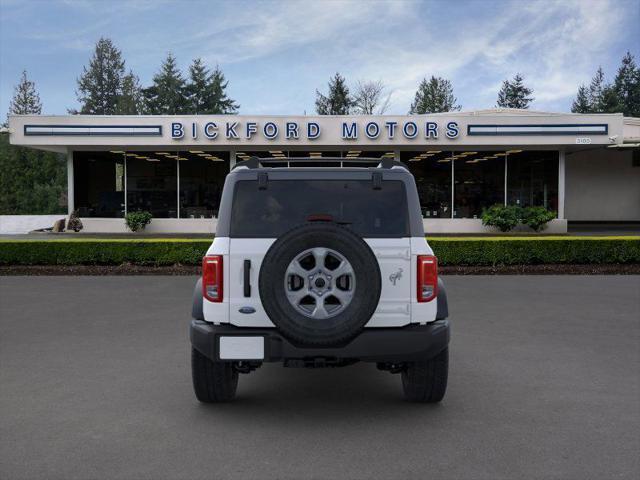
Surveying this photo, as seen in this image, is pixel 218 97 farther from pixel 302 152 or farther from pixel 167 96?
pixel 302 152

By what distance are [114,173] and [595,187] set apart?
25827 mm

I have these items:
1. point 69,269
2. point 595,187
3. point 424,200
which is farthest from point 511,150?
point 69,269

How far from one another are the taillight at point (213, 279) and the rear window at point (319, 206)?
0.96ft

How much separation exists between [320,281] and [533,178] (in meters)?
24.8

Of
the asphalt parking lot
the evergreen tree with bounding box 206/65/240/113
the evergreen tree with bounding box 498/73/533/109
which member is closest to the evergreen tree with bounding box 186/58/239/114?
the evergreen tree with bounding box 206/65/240/113

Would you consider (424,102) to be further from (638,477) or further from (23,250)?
(638,477)

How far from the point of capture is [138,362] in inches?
260

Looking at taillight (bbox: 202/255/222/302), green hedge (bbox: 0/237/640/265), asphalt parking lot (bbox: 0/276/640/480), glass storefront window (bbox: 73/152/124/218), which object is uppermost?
glass storefront window (bbox: 73/152/124/218)

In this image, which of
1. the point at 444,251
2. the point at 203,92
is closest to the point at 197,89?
the point at 203,92

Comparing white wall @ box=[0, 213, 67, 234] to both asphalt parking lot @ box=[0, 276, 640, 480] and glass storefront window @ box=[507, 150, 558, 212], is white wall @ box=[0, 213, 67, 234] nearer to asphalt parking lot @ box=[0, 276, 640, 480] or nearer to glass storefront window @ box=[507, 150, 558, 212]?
glass storefront window @ box=[507, 150, 558, 212]

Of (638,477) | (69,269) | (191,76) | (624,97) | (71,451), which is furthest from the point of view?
(624,97)

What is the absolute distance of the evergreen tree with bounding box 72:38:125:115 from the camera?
84.4 m

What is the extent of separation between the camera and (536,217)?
2566 cm

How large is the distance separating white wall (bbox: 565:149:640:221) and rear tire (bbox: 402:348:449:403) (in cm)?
3349
